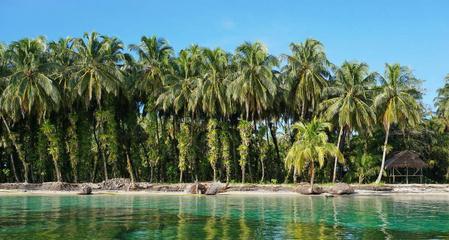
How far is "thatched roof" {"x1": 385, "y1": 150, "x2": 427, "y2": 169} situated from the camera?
2002 inches

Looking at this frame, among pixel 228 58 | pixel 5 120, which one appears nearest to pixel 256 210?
pixel 228 58

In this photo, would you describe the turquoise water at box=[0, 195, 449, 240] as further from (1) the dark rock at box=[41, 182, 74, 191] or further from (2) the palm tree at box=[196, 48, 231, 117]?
(2) the palm tree at box=[196, 48, 231, 117]

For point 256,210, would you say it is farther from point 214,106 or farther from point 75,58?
point 75,58

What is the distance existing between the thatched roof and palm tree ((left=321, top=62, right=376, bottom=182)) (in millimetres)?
4690

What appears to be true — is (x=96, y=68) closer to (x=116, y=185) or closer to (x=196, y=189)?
(x=116, y=185)

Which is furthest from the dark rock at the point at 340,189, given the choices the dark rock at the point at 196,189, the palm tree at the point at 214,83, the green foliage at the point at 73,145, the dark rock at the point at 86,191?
the green foliage at the point at 73,145

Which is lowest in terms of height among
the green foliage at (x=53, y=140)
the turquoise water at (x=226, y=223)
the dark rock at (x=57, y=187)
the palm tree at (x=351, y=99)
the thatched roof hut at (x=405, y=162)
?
the turquoise water at (x=226, y=223)

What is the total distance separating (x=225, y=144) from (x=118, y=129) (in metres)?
12.1

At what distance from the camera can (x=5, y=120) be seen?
5144 centimetres

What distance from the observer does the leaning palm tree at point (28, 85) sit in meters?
46.2

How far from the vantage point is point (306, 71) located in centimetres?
4966

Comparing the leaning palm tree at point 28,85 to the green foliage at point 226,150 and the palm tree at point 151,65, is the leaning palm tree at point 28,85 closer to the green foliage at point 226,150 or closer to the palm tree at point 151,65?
the palm tree at point 151,65

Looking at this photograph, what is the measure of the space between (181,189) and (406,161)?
2425 centimetres

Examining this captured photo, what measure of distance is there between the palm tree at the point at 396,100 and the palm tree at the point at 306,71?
19.8 ft
